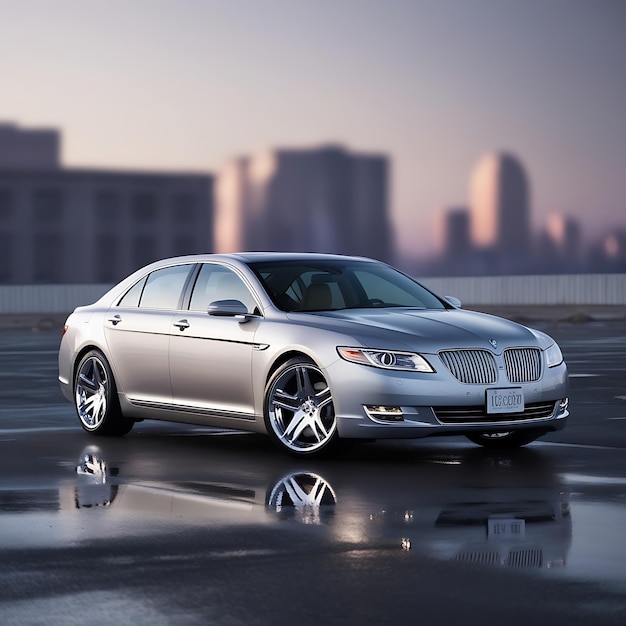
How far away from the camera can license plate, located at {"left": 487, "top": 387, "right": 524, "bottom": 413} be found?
37.0ft

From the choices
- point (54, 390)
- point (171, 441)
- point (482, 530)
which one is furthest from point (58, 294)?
point (482, 530)

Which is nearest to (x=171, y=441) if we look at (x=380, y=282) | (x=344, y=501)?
(x=380, y=282)

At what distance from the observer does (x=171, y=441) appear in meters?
13.1

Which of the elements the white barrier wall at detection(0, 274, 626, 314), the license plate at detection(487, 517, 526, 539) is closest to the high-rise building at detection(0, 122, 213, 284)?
the white barrier wall at detection(0, 274, 626, 314)

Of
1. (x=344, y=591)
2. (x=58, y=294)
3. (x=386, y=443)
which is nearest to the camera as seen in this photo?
(x=344, y=591)

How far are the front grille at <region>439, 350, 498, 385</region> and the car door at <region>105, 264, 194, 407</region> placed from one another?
274cm

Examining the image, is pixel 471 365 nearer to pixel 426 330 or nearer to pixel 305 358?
pixel 426 330

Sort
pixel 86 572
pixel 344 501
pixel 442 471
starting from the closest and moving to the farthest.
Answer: pixel 86 572, pixel 344 501, pixel 442 471

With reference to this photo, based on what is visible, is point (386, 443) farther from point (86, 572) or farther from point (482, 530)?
point (86, 572)

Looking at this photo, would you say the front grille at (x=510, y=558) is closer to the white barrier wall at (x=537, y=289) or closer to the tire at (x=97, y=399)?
the tire at (x=97, y=399)

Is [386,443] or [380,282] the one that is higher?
[380,282]

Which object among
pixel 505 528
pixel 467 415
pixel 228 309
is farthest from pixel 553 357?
pixel 505 528

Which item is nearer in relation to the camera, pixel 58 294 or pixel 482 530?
pixel 482 530

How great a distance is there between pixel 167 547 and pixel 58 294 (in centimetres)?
6299
